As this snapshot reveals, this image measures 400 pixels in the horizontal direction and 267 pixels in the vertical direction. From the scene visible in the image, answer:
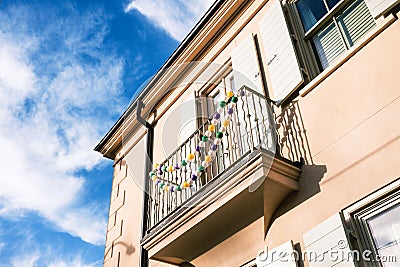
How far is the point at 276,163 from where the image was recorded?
441 centimetres

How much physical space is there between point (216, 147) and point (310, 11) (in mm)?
2354

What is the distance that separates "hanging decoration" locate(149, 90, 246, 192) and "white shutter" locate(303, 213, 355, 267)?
1869 millimetres

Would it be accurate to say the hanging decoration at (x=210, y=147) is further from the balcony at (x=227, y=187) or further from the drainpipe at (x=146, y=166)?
the drainpipe at (x=146, y=166)

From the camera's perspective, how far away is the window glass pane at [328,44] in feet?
16.9

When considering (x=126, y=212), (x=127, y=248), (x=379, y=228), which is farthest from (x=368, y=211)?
(x=126, y=212)

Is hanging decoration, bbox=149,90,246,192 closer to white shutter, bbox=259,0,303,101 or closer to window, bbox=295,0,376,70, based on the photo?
white shutter, bbox=259,0,303,101

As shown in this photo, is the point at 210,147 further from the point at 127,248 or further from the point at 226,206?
the point at 127,248

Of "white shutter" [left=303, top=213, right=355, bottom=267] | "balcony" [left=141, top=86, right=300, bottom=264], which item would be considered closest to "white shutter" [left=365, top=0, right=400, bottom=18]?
"balcony" [left=141, top=86, right=300, bottom=264]

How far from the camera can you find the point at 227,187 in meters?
4.60

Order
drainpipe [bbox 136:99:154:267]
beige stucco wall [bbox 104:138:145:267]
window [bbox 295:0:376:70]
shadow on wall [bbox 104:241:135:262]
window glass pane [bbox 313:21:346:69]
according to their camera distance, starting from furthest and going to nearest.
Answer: beige stucco wall [bbox 104:138:145:267] → shadow on wall [bbox 104:241:135:262] → drainpipe [bbox 136:99:154:267] → window glass pane [bbox 313:21:346:69] → window [bbox 295:0:376:70]

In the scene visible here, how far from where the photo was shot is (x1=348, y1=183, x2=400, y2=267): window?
11.2ft

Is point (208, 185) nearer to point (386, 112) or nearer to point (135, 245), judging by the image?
point (386, 112)

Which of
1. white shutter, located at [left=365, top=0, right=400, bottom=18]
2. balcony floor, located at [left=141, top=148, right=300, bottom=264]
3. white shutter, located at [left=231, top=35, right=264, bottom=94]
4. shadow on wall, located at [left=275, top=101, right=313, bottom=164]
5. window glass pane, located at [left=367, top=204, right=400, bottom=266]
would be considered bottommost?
window glass pane, located at [left=367, top=204, right=400, bottom=266]

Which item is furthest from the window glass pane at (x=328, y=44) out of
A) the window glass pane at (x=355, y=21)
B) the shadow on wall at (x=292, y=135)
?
the shadow on wall at (x=292, y=135)
